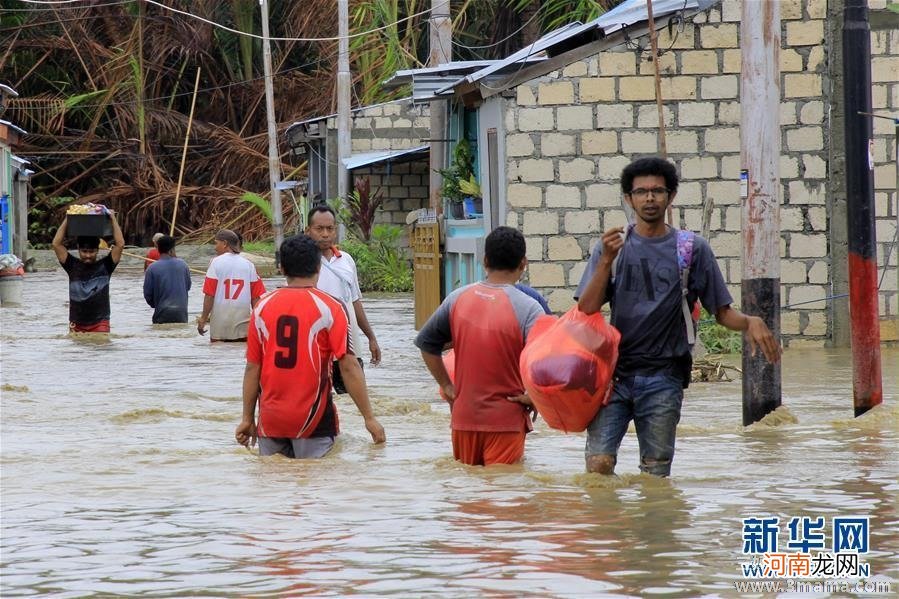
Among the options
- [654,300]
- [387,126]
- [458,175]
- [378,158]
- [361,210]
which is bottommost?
[654,300]

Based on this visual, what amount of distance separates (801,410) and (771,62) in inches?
116

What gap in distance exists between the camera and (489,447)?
7.39m

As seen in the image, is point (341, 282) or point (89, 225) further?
point (89, 225)

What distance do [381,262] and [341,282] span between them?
20308 millimetres

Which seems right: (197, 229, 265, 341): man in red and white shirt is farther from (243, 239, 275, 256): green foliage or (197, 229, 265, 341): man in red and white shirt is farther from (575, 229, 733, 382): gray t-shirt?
(243, 239, 275, 256): green foliage

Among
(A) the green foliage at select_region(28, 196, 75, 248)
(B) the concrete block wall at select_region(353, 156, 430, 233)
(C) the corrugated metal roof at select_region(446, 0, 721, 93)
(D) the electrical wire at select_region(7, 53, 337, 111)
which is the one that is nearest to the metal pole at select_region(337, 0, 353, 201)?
(B) the concrete block wall at select_region(353, 156, 430, 233)

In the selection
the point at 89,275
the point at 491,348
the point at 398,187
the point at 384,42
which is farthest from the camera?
the point at 384,42

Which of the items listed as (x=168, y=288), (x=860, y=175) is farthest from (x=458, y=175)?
(x=860, y=175)

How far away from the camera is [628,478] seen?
728cm

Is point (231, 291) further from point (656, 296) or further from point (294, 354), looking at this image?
point (656, 296)

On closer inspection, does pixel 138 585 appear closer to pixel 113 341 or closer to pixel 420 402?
pixel 420 402

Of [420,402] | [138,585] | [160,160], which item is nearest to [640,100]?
[420,402]

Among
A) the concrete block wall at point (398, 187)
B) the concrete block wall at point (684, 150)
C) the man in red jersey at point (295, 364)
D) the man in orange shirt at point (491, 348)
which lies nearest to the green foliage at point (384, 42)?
the concrete block wall at point (398, 187)

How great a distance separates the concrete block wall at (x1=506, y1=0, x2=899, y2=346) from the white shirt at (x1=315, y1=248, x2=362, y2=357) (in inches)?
226
